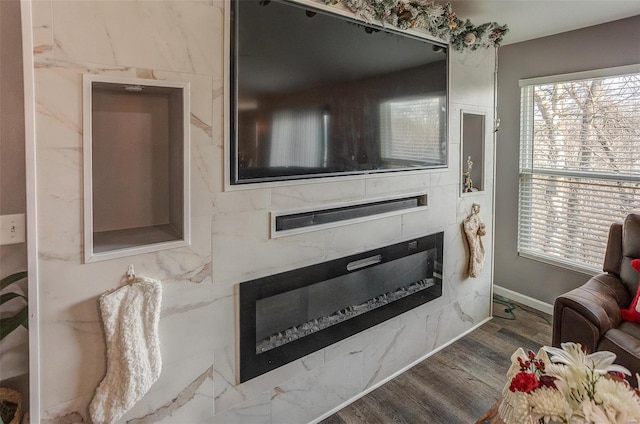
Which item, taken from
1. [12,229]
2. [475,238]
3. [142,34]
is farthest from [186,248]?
[475,238]

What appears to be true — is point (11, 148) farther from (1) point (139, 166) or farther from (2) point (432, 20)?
(2) point (432, 20)

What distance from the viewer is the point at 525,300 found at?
3.88m

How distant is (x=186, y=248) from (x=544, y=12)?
3094 mm

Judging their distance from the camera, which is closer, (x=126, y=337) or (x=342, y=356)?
(x=126, y=337)

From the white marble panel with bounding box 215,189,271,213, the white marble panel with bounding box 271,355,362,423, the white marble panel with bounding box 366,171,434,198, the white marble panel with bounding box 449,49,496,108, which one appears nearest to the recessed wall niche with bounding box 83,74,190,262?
the white marble panel with bounding box 215,189,271,213

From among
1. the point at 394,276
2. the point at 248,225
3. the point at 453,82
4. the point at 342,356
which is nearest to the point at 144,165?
the point at 248,225

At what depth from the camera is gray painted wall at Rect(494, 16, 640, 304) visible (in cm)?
308

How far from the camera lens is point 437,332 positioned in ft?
9.82

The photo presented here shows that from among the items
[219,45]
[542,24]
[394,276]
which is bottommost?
[394,276]

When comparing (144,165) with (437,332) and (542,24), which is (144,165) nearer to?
(437,332)

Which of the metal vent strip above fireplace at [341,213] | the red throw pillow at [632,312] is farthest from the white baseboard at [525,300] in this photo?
the metal vent strip above fireplace at [341,213]

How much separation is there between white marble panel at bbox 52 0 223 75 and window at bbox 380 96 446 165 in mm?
1172

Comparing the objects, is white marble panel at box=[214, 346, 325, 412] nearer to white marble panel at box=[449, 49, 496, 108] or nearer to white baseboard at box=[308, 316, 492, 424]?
white baseboard at box=[308, 316, 492, 424]

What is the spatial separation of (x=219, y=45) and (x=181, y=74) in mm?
233
